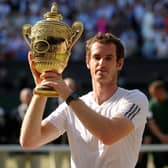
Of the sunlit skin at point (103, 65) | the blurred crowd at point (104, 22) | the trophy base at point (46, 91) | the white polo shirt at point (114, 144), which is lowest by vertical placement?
the white polo shirt at point (114, 144)

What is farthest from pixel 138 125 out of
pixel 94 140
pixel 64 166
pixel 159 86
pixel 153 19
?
pixel 153 19

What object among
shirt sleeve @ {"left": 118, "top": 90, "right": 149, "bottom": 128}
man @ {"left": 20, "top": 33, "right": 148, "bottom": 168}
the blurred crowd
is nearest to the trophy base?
man @ {"left": 20, "top": 33, "right": 148, "bottom": 168}

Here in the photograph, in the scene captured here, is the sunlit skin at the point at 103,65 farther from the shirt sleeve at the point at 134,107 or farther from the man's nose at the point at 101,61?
the shirt sleeve at the point at 134,107

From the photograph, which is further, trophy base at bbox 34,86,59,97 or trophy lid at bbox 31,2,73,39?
trophy lid at bbox 31,2,73,39

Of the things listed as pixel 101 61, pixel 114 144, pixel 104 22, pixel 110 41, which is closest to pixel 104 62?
pixel 101 61

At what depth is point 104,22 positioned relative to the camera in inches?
669

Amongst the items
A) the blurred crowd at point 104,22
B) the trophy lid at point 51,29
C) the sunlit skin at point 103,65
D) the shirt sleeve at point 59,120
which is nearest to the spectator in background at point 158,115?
the shirt sleeve at point 59,120

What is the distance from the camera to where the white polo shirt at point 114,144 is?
386 centimetres

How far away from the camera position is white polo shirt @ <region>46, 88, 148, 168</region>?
3.86 metres

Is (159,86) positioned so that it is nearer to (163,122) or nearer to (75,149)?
(163,122)

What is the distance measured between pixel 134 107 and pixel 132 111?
0.04 metres

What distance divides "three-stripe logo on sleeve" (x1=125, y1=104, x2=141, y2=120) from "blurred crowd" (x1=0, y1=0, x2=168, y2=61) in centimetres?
1202

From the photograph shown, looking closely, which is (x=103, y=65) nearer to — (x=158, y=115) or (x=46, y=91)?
(x=46, y=91)

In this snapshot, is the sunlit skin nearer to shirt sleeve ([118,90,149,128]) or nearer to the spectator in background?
shirt sleeve ([118,90,149,128])
